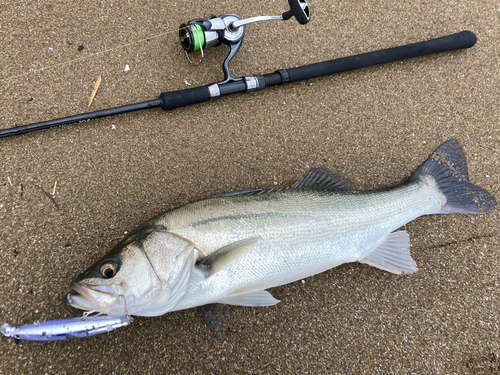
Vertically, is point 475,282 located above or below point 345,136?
below

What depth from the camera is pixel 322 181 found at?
5.44ft

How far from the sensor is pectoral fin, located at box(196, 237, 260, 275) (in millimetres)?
1337

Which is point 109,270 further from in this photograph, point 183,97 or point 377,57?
point 377,57

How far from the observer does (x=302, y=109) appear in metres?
1.93

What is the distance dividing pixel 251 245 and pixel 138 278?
19.3 inches

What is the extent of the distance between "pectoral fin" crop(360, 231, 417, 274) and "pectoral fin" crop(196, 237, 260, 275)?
28.3 inches

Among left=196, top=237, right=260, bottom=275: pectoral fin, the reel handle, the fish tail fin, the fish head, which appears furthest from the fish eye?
the fish tail fin

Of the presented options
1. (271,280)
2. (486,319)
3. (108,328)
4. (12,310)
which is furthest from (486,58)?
(12,310)

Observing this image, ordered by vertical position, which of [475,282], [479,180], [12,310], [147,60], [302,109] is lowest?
[475,282]

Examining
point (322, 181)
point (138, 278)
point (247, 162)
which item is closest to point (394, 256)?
point (322, 181)

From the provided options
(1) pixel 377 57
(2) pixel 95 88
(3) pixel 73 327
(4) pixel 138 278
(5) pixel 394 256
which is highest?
(2) pixel 95 88

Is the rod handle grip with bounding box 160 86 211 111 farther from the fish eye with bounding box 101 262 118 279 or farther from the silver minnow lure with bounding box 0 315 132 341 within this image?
Result: the silver minnow lure with bounding box 0 315 132 341

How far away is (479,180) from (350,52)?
1.15m

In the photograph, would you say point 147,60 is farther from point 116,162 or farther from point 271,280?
point 271,280
